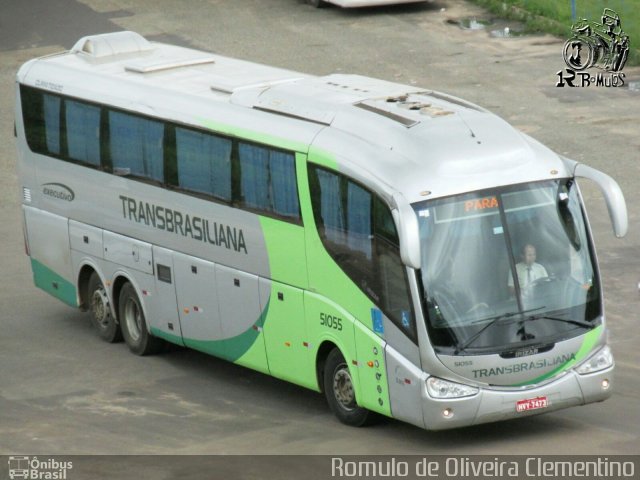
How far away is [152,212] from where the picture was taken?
58.4 feet

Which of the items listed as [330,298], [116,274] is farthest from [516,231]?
[116,274]

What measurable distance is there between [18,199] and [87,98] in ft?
24.2

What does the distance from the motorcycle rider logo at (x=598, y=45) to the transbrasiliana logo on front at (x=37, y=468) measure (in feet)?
61.5

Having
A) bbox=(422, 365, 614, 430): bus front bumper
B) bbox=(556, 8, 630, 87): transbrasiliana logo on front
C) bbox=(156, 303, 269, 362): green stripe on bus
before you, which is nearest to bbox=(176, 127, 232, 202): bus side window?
bbox=(156, 303, 269, 362): green stripe on bus

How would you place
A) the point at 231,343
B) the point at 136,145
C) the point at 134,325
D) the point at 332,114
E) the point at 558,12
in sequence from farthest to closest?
1. the point at 558,12
2. the point at 134,325
3. the point at 136,145
4. the point at 231,343
5. the point at 332,114

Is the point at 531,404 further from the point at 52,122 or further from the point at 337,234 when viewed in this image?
the point at 52,122

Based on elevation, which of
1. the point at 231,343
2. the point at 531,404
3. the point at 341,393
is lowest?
the point at 231,343

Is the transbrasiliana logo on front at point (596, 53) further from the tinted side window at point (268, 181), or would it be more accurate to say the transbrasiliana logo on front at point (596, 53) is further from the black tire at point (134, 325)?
the tinted side window at point (268, 181)

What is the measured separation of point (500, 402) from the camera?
548 inches

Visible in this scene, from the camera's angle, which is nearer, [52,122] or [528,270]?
[528,270]

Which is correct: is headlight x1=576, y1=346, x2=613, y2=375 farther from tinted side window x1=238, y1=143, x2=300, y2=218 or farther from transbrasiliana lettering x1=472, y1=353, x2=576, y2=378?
tinted side window x1=238, y1=143, x2=300, y2=218

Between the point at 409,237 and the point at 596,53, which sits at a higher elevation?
the point at 409,237

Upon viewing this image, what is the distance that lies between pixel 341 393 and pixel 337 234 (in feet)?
5.24

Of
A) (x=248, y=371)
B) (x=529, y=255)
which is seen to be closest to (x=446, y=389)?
(x=529, y=255)
